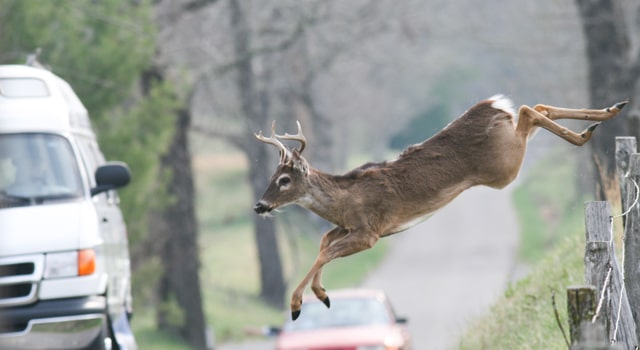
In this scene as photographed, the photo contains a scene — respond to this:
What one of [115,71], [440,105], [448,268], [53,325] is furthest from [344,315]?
[440,105]

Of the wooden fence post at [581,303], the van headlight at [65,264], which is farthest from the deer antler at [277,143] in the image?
the van headlight at [65,264]

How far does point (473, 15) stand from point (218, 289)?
78.8ft

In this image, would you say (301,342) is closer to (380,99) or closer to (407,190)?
(407,190)

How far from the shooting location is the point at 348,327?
15.7m

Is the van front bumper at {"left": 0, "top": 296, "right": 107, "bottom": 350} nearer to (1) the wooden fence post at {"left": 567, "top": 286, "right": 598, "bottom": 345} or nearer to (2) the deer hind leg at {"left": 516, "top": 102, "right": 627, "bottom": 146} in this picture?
(2) the deer hind leg at {"left": 516, "top": 102, "right": 627, "bottom": 146}

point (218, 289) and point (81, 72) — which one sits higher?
point (81, 72)

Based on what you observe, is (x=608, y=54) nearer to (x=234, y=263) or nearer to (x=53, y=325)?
(x=53, y=325)

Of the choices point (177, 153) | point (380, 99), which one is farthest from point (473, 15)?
point (177, 153)

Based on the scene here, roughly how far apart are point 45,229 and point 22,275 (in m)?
0.42

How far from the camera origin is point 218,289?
110 ft

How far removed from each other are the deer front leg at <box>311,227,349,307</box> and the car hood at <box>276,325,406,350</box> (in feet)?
Result: 28.7

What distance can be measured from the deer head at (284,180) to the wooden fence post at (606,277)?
1.64 metres

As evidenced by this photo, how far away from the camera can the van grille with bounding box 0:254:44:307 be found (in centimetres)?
932

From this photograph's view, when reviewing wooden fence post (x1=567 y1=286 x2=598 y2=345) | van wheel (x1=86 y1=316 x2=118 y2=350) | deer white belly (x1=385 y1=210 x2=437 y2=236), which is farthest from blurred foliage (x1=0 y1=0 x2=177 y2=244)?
wooden fence post (x1=567 y1=286 x2=598 y2=345)
